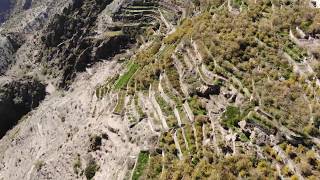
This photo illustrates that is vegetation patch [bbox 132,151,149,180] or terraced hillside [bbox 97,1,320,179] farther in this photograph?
vegetation patch [bbox 132,151,149,180]

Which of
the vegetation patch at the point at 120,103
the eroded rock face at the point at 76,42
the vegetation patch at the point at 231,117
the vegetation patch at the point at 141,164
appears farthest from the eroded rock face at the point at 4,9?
the vegetation patch at the point at 231,117

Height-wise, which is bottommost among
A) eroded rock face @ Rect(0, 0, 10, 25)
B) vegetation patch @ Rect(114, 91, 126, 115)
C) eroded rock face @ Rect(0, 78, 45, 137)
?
eroded rock face @ Rect(0, 0, 10, 25)

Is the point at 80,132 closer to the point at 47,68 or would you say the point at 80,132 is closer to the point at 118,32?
the point at 118,32

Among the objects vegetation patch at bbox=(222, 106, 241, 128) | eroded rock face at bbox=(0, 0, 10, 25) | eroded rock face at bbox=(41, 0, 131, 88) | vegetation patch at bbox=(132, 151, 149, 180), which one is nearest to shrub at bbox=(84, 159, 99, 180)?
vegetation patch at bbox=(132, 151, 149, 180)

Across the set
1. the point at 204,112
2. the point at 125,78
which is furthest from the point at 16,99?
the point at 204,112

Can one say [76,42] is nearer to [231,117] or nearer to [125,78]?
[125,78]

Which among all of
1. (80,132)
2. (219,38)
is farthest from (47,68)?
(219,38)

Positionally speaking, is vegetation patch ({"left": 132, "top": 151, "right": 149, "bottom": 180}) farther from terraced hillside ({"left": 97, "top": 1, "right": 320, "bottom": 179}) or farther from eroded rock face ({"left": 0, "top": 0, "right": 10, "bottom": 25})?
eroded rock face ({"left": 0, "top": 0, "right": 10, "bottom": 25})
